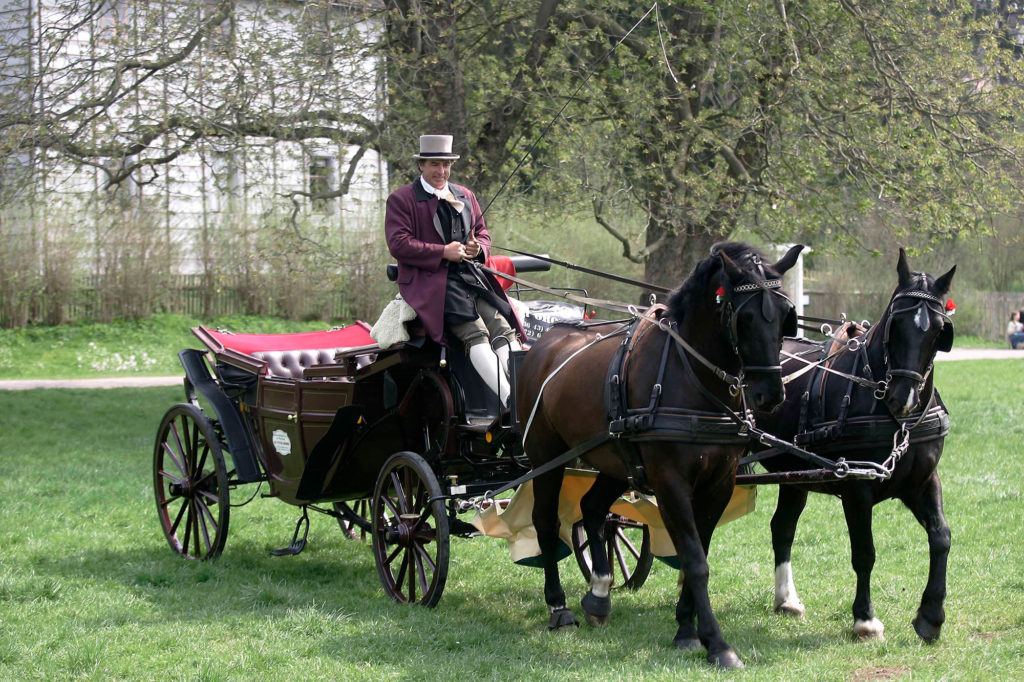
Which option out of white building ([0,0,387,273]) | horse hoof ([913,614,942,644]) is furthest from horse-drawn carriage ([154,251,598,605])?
white building ([0,0,387,273])

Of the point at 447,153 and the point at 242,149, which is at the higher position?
the point at 242,149

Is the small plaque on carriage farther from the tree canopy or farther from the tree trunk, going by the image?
the tree trunk

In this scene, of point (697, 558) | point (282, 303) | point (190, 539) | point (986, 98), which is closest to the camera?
point (697, 558)

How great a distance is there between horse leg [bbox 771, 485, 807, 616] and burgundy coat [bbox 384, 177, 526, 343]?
178 centimetres

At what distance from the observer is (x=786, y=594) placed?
6020 millimetres

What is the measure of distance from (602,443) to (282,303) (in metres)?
19.6

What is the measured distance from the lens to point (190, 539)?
26.3ft

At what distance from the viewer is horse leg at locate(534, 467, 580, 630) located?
592 cm

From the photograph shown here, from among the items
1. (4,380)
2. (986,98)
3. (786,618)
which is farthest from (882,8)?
(4,380)

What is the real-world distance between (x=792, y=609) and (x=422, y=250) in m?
2.80

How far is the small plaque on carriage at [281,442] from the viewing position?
7.02 metres

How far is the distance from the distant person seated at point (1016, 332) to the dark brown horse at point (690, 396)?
25.8 meters

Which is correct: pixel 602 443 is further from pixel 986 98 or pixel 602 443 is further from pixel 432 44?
pixel 986 98

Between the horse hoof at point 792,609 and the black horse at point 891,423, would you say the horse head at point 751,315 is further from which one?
the horse hoof at point 792,609
